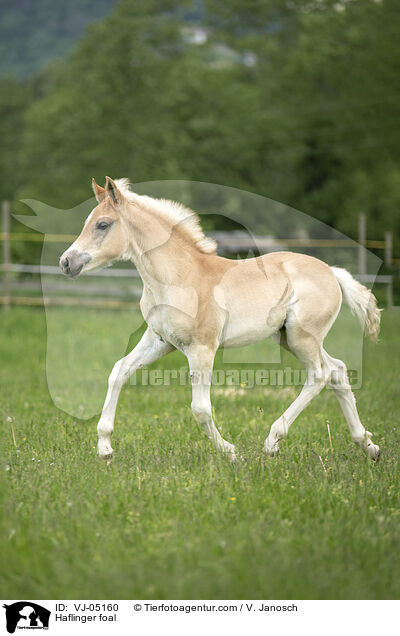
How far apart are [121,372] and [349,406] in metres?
1.78

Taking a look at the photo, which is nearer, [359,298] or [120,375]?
[120,375]

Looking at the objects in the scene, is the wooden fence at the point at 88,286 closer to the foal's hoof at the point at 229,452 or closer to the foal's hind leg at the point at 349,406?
the foal's hind leg at the point at 349,406

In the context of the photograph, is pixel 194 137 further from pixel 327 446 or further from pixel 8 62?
pixel 8 62

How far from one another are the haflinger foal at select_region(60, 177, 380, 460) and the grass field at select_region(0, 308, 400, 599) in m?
0.40

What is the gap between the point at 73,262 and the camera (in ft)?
15.4

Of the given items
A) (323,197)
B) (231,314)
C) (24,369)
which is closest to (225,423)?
(231,314)

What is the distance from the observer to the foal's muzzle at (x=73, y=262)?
4.68m

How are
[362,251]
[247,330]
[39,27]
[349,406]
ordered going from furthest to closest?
1. [39,27]
2. [362,251]
3. [349,406]
4. [247,330]

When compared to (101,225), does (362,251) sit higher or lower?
lower

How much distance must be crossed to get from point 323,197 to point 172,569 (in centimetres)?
3239

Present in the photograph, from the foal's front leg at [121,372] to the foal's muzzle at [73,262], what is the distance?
714 millimetres
